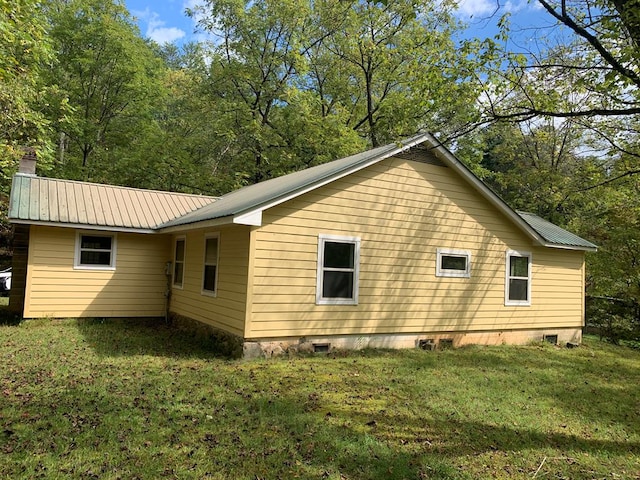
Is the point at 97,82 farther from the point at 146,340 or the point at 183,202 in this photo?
the point at 146,340

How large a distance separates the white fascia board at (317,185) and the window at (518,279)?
4.18 m

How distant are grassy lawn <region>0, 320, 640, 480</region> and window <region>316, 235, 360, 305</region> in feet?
4.01

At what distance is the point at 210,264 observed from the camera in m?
10.4

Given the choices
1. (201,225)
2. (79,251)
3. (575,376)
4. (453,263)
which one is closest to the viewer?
(575,376)

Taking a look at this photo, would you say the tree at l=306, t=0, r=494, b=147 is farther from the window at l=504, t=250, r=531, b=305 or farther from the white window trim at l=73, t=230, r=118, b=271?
the white window trim at l=73, t=230, r=118, b=271

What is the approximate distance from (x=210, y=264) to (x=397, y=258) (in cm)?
421

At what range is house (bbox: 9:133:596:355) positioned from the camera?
9.02 meters

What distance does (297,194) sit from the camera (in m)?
8.85

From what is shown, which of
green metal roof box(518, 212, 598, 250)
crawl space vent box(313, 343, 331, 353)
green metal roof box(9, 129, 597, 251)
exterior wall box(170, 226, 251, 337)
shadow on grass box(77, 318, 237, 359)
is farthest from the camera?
green metal roof box(518, 212, 598, 250)

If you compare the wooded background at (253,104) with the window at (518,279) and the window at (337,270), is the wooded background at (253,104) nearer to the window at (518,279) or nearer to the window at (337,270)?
the window at (518,279)

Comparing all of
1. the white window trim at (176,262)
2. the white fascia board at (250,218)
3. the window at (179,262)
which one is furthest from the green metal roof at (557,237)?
the window at (179,262)

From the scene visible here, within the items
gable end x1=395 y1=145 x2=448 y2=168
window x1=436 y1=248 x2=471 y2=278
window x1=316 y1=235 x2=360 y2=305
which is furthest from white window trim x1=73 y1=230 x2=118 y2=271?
window x1=436 y1=248 x2=471 y2=278

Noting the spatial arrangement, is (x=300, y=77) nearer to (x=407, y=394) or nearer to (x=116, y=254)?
(x=116, y=254)

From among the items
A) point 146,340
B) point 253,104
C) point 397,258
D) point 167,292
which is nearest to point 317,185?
point 397,258
